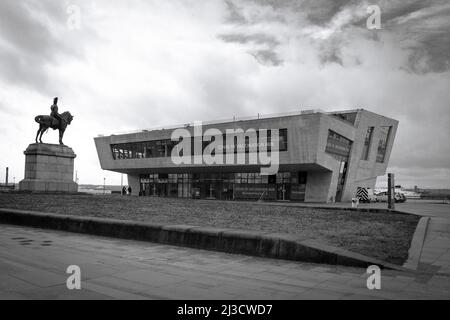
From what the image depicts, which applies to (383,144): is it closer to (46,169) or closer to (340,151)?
(340,151)

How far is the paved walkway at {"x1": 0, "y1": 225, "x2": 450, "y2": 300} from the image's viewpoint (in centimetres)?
544

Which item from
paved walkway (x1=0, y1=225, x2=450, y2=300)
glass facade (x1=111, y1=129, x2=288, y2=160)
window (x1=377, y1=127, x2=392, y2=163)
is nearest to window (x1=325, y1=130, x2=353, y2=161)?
glass facade (x1=111, y1=129, x2=288, y2=160)

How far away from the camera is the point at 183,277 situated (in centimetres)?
649

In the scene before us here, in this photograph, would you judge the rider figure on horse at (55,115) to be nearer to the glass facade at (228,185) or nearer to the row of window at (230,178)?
the row of window at (230,178)

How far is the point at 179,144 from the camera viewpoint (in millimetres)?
56312

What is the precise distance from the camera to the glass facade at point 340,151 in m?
47.2

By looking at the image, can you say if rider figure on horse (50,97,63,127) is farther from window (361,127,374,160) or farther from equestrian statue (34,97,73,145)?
window (361,127,374,160)

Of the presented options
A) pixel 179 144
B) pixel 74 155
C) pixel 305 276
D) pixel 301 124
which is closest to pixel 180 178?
pixel 179 144

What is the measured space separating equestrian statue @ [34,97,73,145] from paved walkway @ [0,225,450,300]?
83.6ft

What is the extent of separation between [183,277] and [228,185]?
50681mm

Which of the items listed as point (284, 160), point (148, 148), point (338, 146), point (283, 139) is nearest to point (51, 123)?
point (283, 139)

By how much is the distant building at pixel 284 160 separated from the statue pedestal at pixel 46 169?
23441mm
